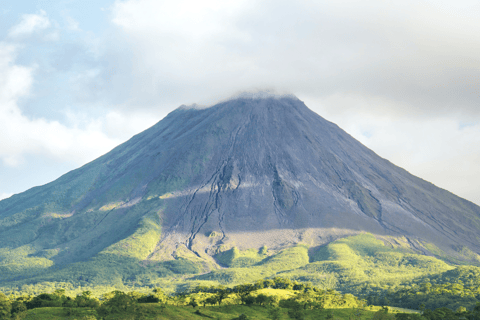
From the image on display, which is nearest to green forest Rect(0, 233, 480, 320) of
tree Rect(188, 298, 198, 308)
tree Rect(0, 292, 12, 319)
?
tree Rect(0, 292, 12, 319)

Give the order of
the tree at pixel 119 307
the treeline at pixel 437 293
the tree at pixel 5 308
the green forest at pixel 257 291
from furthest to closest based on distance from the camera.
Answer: the treeline at pixel 437 293, the green forest at pixel 257 291, the tree at pixel 119 307, the tree at pixel 5 308

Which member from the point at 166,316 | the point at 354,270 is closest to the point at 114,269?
the point at 354,270

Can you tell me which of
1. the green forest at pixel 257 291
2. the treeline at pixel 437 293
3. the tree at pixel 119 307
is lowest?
the treeline at pixel 437 293

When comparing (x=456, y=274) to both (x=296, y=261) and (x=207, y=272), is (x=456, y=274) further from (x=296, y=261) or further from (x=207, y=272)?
→ (x=207, y=272)

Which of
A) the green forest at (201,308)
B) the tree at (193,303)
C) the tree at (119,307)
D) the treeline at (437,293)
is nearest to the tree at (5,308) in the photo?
the green forest at (201,308)

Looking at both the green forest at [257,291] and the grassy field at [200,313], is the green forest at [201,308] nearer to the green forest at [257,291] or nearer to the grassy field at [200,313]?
the grassy field at [200,313]

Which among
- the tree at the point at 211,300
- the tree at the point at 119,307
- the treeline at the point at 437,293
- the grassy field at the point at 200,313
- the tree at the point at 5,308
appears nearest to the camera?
the tree at the point at 5,308

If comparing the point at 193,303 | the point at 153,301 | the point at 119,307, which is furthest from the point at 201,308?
the point at 119,307

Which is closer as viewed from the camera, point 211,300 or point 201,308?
point 201,308

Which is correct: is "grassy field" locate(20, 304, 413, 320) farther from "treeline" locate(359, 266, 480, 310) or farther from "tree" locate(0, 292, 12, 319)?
"treeline" locate(359, 266, 480, 310)

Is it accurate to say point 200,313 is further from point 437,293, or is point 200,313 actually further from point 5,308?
point 437,293

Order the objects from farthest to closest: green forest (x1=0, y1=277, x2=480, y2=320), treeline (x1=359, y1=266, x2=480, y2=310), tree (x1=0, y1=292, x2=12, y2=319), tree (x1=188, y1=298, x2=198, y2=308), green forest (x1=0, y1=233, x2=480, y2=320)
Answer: treeline (x1=359, y1=266, x2=480, y2=310) < tree (x1=188, y1=298, x2=198, y2=308) < green forest (x1=0, y1=233, x2=480, y2=320) < green forest (x1=0, y1=277, x2=480, y2=320) < tree (x1=0, y1=292, x2=12, y2=319)
